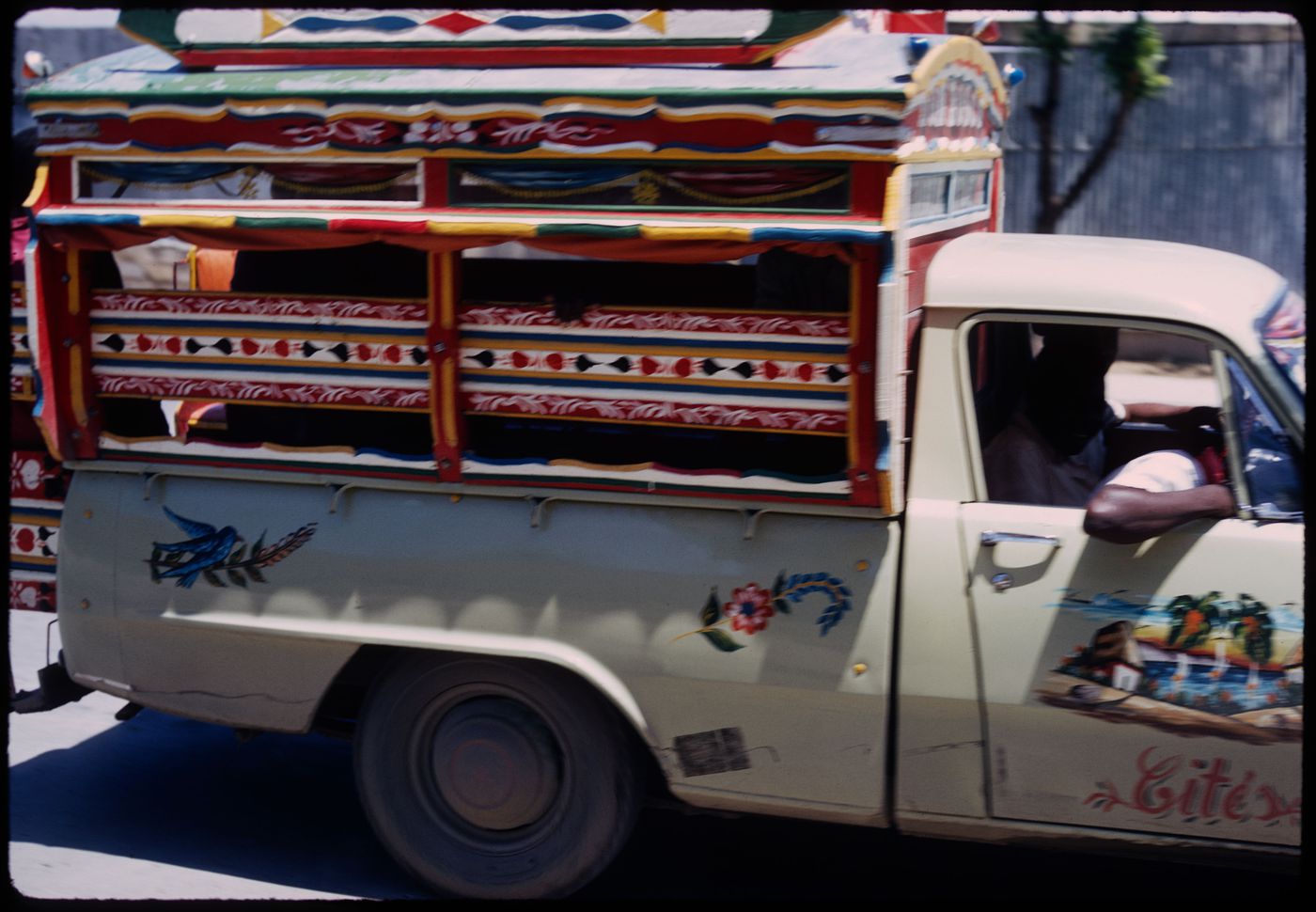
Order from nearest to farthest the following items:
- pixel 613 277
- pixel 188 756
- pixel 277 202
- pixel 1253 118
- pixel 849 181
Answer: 1. pixel 849 181
2. pixel 277 202
3. pixel 613 277
4. pixel 188 756
5. pixel 1253 118

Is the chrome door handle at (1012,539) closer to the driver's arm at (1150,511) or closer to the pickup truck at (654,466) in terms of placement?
the pickup truck at (654,466)

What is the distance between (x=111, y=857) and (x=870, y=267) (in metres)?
2.81

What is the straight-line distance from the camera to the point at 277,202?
12.0 feet

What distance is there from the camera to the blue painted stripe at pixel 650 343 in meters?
3.39

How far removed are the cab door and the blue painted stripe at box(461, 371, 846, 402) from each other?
47 centimetres

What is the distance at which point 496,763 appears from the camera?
148 inches

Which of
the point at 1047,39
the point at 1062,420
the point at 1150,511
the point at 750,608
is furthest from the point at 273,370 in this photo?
the point at 1047,39

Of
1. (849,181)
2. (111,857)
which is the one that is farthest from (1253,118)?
(111,857)

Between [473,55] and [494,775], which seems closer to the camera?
[473,55]

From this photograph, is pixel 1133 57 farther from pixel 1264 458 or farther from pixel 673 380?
pixel 673 380

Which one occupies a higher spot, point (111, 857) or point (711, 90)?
point (711, 90)

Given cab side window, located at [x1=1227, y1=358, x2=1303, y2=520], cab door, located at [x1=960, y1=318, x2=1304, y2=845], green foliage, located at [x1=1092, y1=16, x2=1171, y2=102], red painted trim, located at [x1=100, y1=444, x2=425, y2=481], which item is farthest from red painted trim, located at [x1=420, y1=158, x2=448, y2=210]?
green foliage, located at [x1=1092, y1=16, x2=1171, y2=102]

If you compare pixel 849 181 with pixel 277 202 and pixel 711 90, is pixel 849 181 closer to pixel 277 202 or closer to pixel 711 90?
pixel 711 90

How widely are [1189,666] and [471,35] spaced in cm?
233
